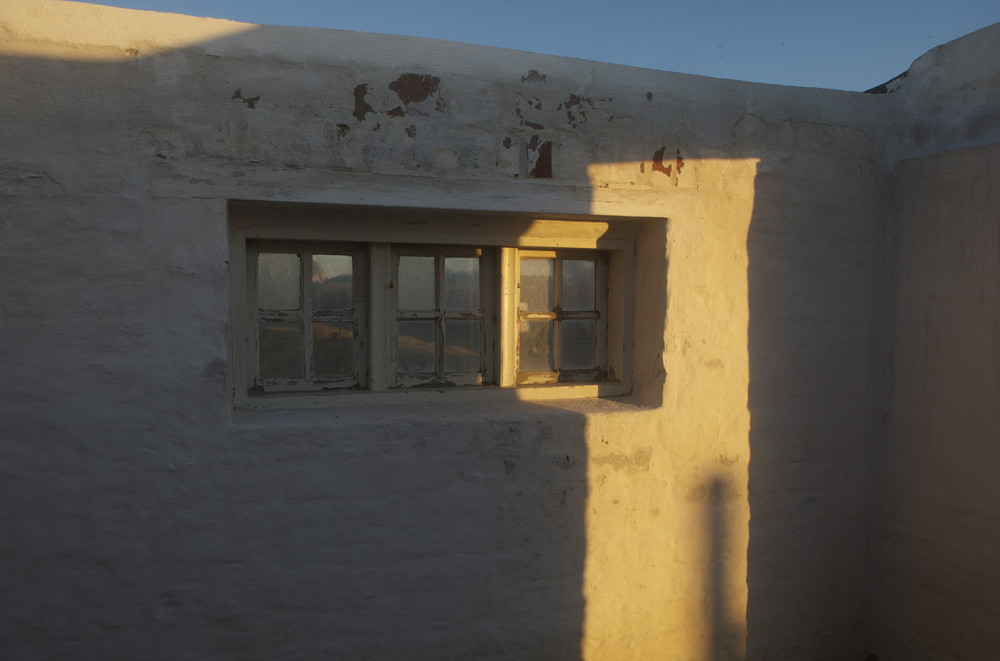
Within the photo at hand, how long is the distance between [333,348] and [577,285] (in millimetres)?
1040

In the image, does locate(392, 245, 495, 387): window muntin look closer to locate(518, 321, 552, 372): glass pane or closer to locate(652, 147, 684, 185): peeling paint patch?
locate(518, 321, 552, 372): glass pane

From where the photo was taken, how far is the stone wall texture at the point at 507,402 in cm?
216

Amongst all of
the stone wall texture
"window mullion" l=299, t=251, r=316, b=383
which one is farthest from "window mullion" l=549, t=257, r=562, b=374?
"window mullion" l=299, t=251, r=316, b=383

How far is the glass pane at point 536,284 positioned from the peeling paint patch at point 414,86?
2.59 feet

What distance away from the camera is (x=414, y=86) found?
8.07ft

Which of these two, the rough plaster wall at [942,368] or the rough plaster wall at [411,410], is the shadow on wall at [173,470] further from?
the rough plaster wall at [942,368]

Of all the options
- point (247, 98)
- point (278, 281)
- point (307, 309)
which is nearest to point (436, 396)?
point (307, 309)

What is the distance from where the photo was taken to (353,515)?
2447 mm

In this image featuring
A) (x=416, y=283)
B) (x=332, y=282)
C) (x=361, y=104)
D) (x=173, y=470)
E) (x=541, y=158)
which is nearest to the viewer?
(x=173, y=470)

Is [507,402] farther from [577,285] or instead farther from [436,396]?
[577,285]

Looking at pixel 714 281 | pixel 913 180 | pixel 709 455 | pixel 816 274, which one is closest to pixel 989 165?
pixel 913 180

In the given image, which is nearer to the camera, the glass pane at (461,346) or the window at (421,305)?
the window at (421,305)

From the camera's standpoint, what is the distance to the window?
2586mm

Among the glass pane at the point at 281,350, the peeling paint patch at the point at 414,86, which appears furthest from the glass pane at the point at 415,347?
the peeling paint patch at the point at 414,86
